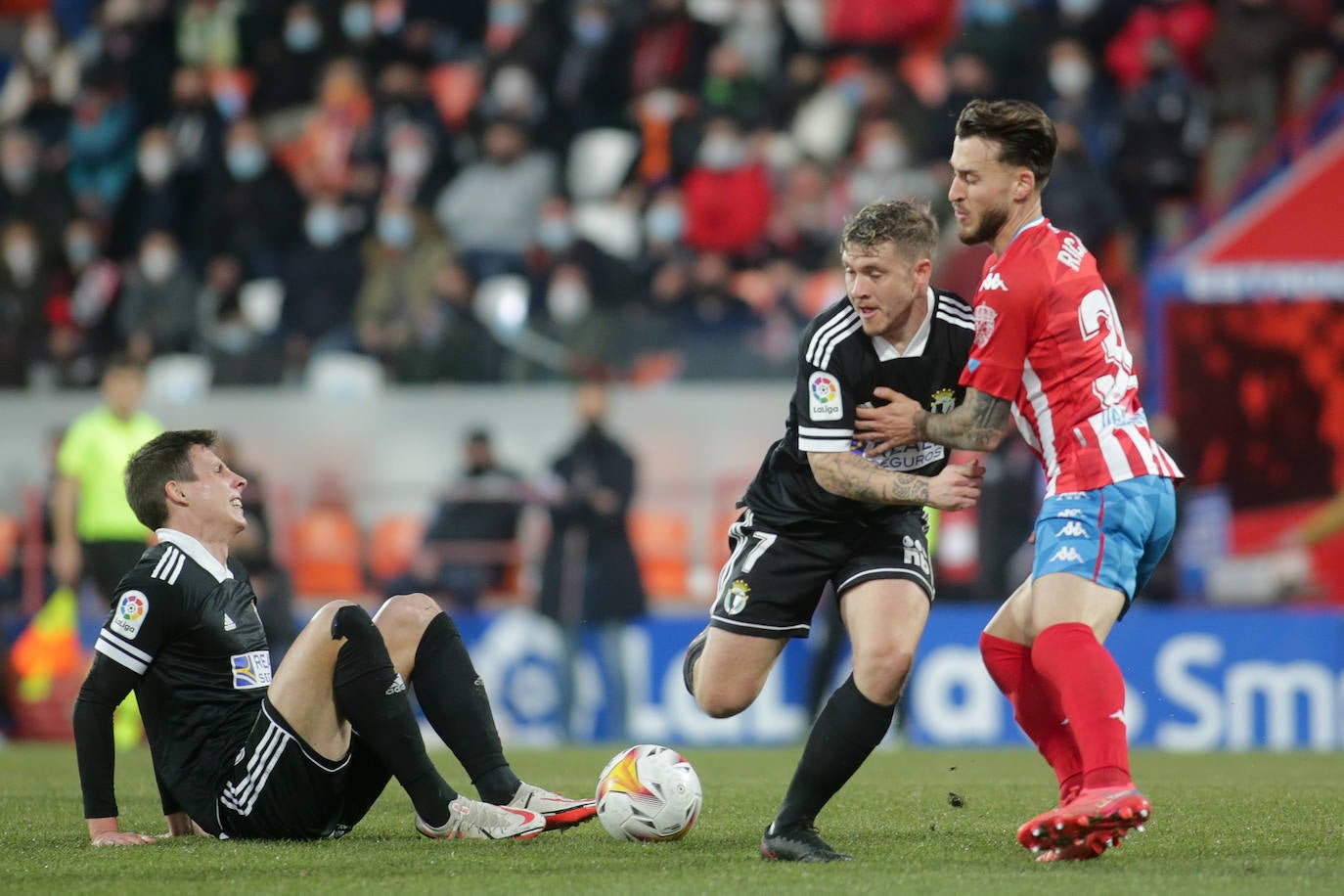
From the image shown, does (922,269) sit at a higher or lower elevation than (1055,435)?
higher

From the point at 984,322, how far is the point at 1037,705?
1147 mm

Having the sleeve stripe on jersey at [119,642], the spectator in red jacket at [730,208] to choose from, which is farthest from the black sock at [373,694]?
the spectator in red jacket at [730,208]

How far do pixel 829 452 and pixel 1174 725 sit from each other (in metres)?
6.94

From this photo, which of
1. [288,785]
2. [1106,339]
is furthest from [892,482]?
[288,785]

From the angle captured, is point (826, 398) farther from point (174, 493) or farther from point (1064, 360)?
point (174, 493)

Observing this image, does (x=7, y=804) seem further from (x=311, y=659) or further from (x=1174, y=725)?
(x=1174, y=725)

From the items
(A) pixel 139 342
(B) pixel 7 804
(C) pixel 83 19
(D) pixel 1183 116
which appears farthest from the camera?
(C) pixel 83 19

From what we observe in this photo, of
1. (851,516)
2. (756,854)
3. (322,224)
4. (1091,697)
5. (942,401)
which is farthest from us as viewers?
(322,224)

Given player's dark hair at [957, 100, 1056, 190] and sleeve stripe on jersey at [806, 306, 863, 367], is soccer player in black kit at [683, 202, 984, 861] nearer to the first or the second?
sleeve stripe on jersey at [806, 306, 863, 367]

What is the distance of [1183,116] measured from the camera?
13758mm

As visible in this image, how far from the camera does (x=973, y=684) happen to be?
11586 millimetres

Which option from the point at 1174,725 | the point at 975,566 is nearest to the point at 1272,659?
the point at 1174,725

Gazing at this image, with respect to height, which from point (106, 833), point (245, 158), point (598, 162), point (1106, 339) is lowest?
point (106, 833)

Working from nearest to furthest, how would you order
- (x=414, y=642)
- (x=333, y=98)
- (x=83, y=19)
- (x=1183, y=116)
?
(x=414, y=642) < (x=1183, y=116) < (x=333, y=98) < (x=83, y=19)
